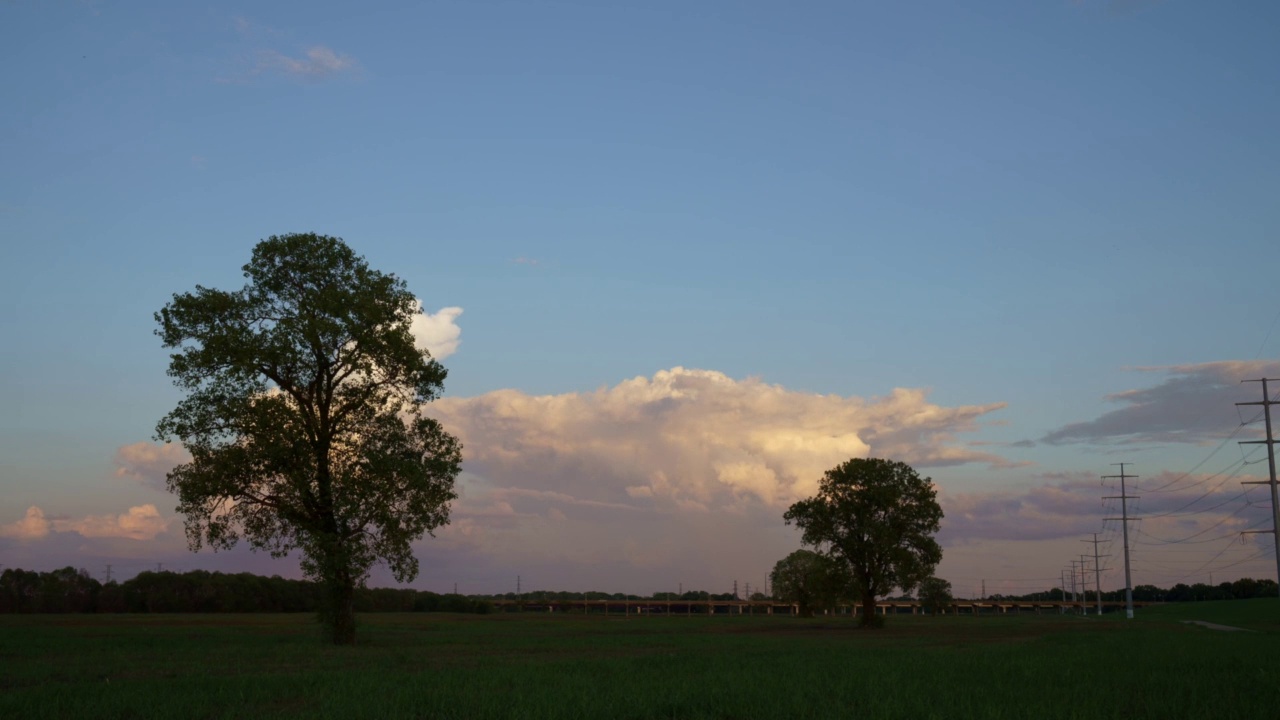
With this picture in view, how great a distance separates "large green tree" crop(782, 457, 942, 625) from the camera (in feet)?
258

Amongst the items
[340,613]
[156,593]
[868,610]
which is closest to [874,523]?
[868,610]

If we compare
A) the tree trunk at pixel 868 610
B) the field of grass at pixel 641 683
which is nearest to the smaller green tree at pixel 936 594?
the tree trunk at pixel 868 610

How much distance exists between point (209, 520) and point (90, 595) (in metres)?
84.3

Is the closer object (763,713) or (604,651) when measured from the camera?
(763,713)

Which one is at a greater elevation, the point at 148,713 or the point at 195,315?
the point at 195,315

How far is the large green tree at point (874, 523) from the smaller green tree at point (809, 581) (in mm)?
1226

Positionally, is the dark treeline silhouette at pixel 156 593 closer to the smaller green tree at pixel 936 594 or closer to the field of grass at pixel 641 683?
the field of grass at pixel 641 683

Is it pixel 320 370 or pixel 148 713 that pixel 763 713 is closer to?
pixel 148 713

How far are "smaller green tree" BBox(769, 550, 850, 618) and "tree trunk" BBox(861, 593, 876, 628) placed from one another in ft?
6.13

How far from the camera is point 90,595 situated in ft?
358

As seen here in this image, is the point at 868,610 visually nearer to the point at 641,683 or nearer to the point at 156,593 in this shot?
the point at 641,683

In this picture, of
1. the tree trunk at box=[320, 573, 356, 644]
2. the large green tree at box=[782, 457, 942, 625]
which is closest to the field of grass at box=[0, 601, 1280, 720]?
the tree trunk at box=[320, 573, 356, 644]

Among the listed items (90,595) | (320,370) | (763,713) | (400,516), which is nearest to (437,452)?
(400,516)

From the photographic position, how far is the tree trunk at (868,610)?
79.6 meters
